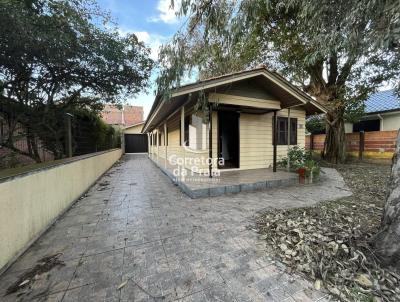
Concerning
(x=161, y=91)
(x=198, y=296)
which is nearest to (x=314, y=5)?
(x=161, y=91)

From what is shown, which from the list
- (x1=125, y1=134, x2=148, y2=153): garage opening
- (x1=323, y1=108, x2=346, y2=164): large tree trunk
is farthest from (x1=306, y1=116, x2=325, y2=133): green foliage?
(x1=125, y1=134, x2=148, y2=153): garage opening

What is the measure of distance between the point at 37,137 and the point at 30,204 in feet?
5.19

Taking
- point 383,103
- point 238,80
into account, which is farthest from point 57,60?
point 383,103

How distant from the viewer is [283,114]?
773 cm

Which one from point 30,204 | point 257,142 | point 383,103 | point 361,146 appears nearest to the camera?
point 30,204

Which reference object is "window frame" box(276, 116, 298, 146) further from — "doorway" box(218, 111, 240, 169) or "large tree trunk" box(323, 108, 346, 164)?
"large tree trunk" box(323, 108, 346, 164)

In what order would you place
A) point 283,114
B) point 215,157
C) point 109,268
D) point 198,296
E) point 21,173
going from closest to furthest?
point 198,296 → point 109,268 → point 21,173 → point 215,157 → point 283,114

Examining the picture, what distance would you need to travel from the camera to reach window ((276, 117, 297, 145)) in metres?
7.70

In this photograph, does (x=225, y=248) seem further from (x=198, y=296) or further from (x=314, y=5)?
(x=314, y=5)

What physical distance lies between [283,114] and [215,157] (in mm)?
3638

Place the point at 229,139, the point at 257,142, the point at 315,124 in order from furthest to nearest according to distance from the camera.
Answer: the point at 315,124
the point at 229,139
the point at 257,142

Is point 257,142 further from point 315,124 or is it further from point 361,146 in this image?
point 315,124

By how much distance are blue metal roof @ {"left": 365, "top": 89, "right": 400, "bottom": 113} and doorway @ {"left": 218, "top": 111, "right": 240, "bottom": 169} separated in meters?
9.06

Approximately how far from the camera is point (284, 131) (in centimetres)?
786
